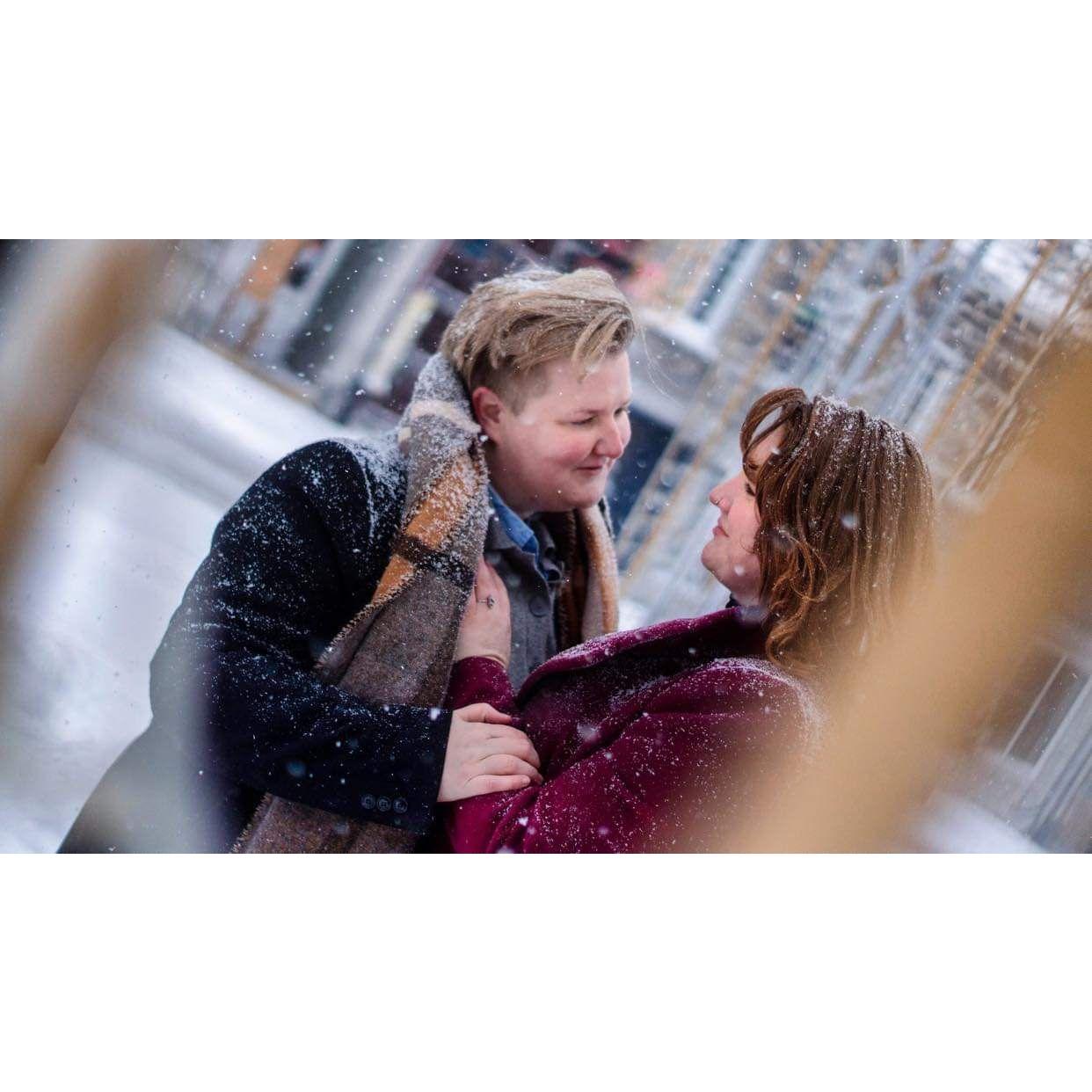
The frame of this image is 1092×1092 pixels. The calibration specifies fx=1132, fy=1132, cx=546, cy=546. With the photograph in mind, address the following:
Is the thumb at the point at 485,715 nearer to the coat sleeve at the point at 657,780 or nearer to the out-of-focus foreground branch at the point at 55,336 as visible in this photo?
the coat sleeve at the point at 657,780

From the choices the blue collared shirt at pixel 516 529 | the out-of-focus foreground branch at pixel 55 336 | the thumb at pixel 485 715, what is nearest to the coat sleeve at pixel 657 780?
the thumb at pixel 485 715

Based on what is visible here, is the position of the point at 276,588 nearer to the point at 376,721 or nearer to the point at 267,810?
the point at 376,721

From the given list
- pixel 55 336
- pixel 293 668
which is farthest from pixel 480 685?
pixel 55 336

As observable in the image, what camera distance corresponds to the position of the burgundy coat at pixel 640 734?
147cm

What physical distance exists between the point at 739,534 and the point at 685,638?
0.17 metres


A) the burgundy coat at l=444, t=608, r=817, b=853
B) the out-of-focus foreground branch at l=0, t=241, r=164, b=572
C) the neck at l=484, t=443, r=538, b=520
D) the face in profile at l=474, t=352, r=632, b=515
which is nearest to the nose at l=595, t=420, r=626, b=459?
the face in profile at l=474, t=352, r=632, b=515

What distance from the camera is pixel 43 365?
1.77 metres

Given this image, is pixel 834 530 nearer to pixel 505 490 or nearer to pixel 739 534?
pixel 739 534

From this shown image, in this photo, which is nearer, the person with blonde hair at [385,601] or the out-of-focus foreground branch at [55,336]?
the person with blonde hair at [385,601]

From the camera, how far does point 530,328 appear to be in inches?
66.1
